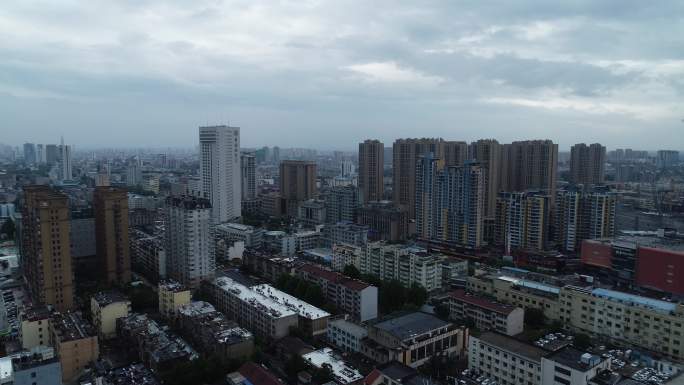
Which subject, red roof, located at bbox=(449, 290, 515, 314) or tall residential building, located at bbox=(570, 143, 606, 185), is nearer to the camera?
red roof, located at bbox=(449, 290, 515, 314)

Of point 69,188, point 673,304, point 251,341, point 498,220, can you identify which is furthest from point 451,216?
point 69,188

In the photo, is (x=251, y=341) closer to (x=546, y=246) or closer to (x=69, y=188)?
(x=546, y=246)

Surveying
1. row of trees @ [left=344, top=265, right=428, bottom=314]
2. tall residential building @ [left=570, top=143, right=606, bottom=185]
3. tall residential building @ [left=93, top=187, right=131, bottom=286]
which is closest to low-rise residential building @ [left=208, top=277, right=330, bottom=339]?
row of trees @ [left=344, top=265, right=428, bottom=314]

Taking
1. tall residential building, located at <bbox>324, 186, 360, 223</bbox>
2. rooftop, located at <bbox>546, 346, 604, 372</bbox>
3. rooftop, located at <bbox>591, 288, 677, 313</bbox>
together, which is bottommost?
rooftop, located at <bbox>546, 346, 604, 372</bbox>

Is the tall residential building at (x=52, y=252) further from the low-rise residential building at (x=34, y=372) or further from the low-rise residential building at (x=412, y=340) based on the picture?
the low-rise residential building at (x=412, y=340)

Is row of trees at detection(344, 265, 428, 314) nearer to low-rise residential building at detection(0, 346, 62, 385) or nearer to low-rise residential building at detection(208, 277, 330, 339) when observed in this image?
low-rise residential building at detection(208, 277, 330, 339)

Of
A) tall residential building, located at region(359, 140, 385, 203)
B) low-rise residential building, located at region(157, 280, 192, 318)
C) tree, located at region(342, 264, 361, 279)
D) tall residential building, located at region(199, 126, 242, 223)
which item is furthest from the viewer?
tall residential building, located at region(359, 140, 385, 203)

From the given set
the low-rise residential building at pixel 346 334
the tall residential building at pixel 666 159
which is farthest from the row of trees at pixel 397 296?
the tall residential building at pixel 666 159

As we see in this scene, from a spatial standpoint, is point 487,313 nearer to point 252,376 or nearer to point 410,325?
point 410,325
